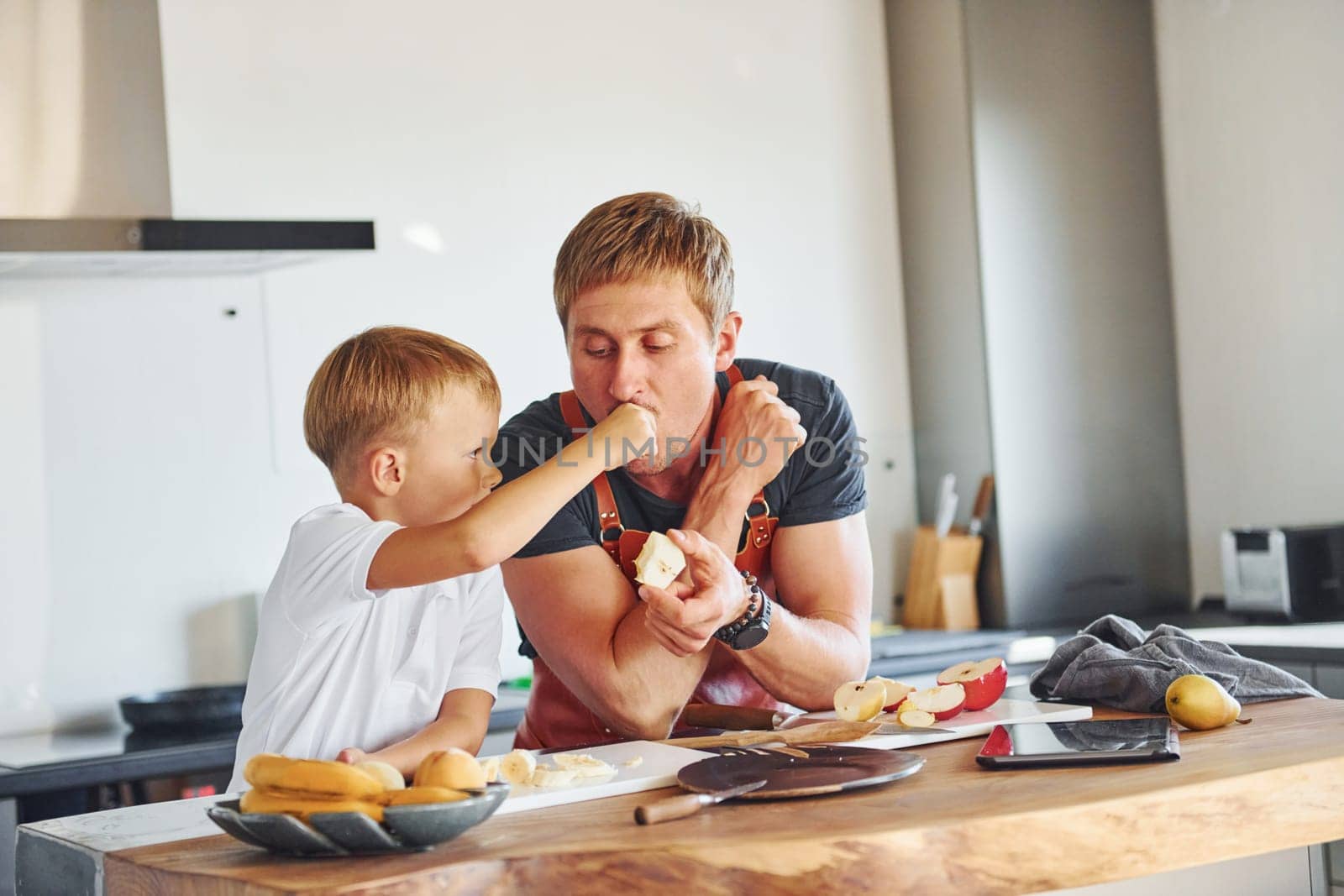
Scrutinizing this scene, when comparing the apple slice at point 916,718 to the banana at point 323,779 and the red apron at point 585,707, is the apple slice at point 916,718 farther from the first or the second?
the banana at point 323,779

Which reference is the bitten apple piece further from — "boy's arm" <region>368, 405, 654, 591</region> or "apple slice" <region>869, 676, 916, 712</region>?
"apple slice" <region>869, 676, 916, 712</region>

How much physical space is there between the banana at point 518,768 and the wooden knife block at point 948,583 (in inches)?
97.6

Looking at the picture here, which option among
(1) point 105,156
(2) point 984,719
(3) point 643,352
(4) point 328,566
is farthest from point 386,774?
(1) point 105,156

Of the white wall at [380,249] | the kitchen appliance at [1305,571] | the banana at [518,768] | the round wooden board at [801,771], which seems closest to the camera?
the round wooden board at [801,771]

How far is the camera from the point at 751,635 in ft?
5.31

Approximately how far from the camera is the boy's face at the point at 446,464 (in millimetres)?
1562

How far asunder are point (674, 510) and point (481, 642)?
0.37 metres

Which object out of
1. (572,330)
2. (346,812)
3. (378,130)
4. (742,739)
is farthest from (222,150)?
(346,812)

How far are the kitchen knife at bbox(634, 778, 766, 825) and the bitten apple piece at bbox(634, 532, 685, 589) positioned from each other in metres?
0.33

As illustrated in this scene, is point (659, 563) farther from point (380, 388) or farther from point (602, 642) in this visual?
point (380, 388)

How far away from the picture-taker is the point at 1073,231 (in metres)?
3.72

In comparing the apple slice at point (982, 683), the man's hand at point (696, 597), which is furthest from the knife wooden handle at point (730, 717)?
the apple slice at point (982, 683)

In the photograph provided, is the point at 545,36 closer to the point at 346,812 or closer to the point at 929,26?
the point at 929,26

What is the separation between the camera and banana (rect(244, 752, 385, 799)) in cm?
101
